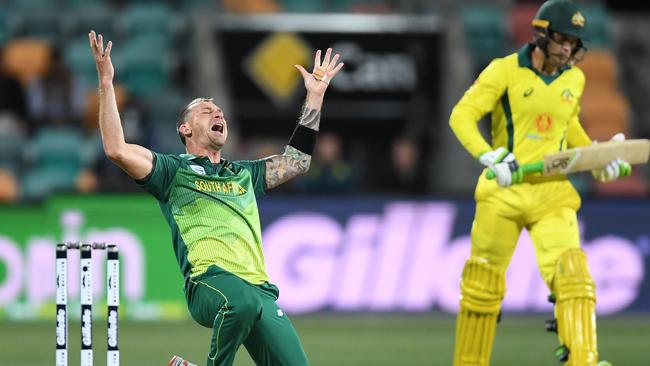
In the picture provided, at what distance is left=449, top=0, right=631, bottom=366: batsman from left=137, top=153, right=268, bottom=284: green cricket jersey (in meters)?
1.51

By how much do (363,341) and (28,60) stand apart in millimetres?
7108

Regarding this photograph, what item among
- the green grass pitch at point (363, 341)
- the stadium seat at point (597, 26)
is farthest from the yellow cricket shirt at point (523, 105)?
the stadium seat at point (597, 26)

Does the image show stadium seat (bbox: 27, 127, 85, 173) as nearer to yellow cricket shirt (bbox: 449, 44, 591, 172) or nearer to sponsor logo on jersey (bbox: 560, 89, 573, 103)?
yellow cricket shirt (bbox: 449, 44, 591, 172)

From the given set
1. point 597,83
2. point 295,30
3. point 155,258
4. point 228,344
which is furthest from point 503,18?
point 228,344

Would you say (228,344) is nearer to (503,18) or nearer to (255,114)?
(255,114)

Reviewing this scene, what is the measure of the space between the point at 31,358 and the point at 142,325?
267cm

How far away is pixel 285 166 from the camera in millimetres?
6762

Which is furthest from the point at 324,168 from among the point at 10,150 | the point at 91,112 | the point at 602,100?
the point at 602,100

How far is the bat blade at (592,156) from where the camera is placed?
23.0ft

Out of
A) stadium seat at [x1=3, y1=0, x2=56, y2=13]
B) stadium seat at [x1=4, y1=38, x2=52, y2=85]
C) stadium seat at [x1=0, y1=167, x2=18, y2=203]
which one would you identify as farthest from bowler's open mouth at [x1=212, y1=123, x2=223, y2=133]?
stadium seat at [x1=3, y1=0, x2=56, y2=13]

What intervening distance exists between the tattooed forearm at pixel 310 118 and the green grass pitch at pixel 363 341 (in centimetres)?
307

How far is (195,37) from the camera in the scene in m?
16.8

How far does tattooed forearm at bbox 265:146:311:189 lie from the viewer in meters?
6.73

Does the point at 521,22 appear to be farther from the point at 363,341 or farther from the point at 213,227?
the point at 213,227
